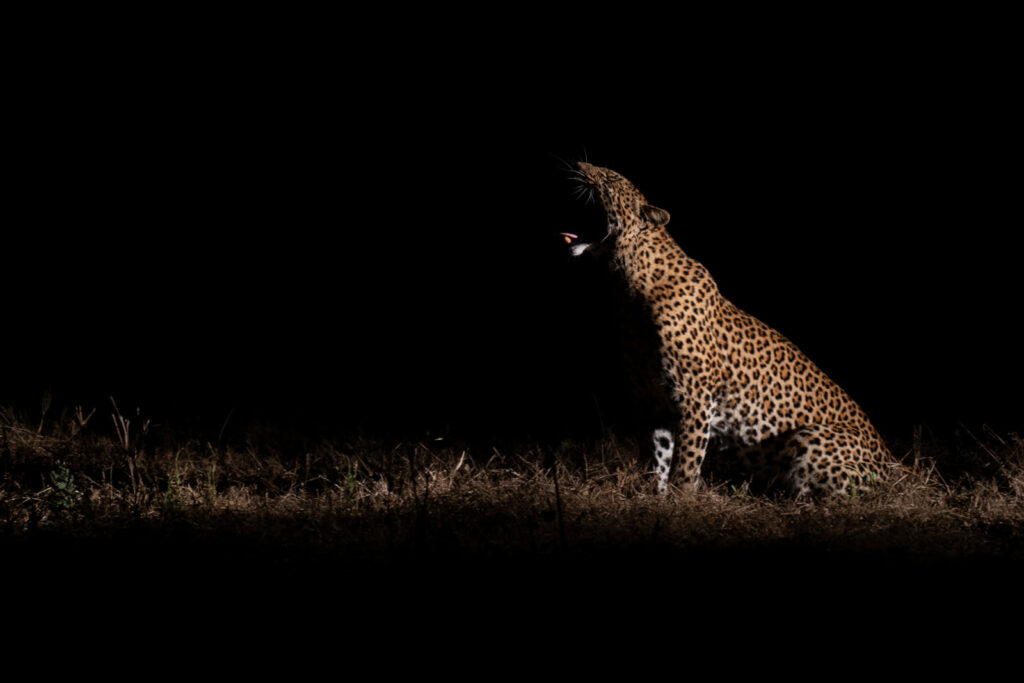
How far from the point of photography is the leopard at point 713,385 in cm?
442

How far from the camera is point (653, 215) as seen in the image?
4.62 m

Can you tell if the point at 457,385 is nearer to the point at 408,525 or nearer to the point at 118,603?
the point at 408,525

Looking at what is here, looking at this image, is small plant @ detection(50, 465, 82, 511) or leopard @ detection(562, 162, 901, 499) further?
leopard @ detection(562, 162, 901, 499)

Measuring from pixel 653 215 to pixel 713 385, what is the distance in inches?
31.4

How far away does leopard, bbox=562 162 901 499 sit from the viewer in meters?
4.42

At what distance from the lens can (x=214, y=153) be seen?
951 cm

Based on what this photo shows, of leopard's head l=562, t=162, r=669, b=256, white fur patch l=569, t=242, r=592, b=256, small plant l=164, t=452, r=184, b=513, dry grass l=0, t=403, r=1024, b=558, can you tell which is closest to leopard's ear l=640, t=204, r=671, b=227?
leopard's head l=562, t=162, r=669, b=256

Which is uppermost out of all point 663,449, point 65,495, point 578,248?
point 578,248

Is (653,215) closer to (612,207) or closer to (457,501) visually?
(612,207)

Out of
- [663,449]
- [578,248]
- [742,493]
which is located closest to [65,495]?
[578,248]

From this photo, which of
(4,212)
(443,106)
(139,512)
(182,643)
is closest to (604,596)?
(182,643)

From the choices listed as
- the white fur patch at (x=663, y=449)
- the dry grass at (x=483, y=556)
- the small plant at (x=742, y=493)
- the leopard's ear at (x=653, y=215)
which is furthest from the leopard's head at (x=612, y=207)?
the small plant at (x=742, y=493)

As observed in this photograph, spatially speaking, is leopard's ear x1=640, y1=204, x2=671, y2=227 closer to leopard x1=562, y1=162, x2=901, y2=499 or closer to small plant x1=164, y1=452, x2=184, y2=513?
leopard x1=562, y1=162, x2=901, y2=499

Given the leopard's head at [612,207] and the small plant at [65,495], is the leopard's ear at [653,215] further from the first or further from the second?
the small plant at [65,495]
